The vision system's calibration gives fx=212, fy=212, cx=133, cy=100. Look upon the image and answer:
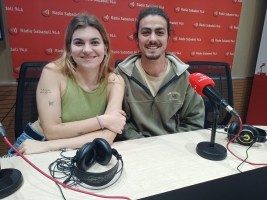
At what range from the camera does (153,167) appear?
0.82 m

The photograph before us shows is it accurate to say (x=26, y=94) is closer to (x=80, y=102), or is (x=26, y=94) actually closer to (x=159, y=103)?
(x=80, y=102)

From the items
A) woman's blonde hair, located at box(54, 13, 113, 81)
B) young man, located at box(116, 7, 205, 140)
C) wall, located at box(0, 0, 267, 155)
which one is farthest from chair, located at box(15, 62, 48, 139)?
wall, located at box(0, 0, 267, 155)

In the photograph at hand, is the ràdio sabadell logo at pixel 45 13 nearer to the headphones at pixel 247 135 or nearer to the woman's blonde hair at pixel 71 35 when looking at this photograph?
the woman's blonde hair at pixel 71 35

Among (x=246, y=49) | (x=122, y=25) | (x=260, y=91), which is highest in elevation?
(x=122, y=25)

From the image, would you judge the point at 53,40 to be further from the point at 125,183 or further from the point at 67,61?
the point at 125,183

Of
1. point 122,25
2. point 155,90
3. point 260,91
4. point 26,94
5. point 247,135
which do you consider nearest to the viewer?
point 247,135

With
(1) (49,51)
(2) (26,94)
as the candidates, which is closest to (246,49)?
(1) (49,51)

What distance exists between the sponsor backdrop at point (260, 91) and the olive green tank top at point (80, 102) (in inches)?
82.5

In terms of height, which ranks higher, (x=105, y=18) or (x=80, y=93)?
(x=105, y=18)

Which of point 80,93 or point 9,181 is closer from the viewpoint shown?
point 9,181

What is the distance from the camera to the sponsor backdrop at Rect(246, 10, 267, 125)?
2.44 metres

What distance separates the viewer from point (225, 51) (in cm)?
245

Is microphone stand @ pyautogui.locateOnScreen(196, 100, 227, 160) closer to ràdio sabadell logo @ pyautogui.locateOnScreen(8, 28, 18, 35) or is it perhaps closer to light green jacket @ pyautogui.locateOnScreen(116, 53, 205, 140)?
light green jacket @ pyautogui.locateOnScreen(116, 53, 205, 140)

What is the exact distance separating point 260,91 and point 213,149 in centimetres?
203
